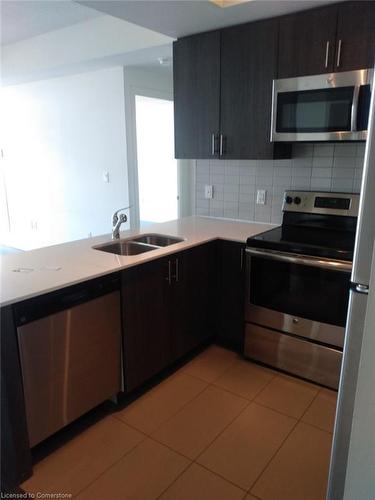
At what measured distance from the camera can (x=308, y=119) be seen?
7.59 feet

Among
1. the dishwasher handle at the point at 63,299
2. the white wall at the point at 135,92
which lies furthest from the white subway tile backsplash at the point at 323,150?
the white wall at the point at 135,92

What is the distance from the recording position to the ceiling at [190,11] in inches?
83.4

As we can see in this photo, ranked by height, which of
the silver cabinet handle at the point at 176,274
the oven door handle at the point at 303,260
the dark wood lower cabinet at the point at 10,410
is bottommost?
the dark wood lower cabinet at the point at 10,410

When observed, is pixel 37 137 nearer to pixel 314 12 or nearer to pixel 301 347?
pixel 314 12

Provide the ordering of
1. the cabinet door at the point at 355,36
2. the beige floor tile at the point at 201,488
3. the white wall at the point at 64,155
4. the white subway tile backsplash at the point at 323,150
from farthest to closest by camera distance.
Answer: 1. the white wall at the point at 64,155
2. the white subway tile backsplash at the point at 323,150
3. the cabinet door at the point at 355,36
4. the beige floor tile at the point at 201,488

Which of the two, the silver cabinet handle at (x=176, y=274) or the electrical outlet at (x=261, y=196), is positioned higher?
the electrical outlet at (x=261, y=196)

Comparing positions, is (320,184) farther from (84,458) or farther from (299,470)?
(84,458)

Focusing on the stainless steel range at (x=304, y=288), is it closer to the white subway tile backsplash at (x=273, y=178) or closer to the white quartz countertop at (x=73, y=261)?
the white subway tile backsplash at (x=273, y=178)

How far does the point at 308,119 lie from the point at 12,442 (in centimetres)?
230

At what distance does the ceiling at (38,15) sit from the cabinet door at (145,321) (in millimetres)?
2413

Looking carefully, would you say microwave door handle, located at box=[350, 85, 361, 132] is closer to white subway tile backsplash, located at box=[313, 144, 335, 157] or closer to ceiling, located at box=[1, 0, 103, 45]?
white subway tile backsplash, located at box=[313, 144, 335, 157]

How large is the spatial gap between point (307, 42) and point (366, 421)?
2.18m

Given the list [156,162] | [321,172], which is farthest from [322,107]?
[156,162]

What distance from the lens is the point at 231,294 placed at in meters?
Answer: 2.69
